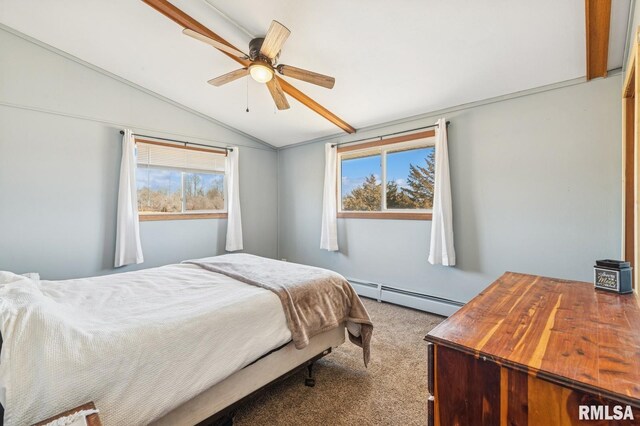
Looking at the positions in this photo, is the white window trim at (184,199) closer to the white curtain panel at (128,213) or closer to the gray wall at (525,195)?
the white curtain panel at (128,213)

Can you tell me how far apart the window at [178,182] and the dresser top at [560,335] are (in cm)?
384

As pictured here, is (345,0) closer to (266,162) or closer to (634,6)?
(634,6)

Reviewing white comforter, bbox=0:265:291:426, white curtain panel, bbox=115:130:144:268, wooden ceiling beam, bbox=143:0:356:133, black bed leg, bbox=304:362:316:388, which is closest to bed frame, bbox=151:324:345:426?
black bed leg, bbox=304:362:316:388

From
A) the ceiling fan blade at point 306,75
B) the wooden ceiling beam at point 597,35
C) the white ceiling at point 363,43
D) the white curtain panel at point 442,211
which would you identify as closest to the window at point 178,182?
the white ceiling at point 363,43

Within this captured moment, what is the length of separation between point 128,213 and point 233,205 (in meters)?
1.39

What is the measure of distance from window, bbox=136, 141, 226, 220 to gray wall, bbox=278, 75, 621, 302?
2.55m

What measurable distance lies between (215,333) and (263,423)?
70 centimetres

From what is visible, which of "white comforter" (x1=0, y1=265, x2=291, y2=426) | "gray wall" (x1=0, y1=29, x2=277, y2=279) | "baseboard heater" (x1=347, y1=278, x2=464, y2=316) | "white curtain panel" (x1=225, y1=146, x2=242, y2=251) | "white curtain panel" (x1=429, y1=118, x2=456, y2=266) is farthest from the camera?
"white curtain panel" (x1=225, y1=146, x2=242, y2=251)

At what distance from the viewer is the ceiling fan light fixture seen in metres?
2.17

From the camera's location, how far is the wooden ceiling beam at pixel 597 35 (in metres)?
1.75

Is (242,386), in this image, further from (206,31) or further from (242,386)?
(206,31)

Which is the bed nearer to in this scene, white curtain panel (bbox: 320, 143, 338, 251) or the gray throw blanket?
the gray throw blanket

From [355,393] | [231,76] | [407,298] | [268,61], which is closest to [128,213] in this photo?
[231,76]

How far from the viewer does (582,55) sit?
2164mm
